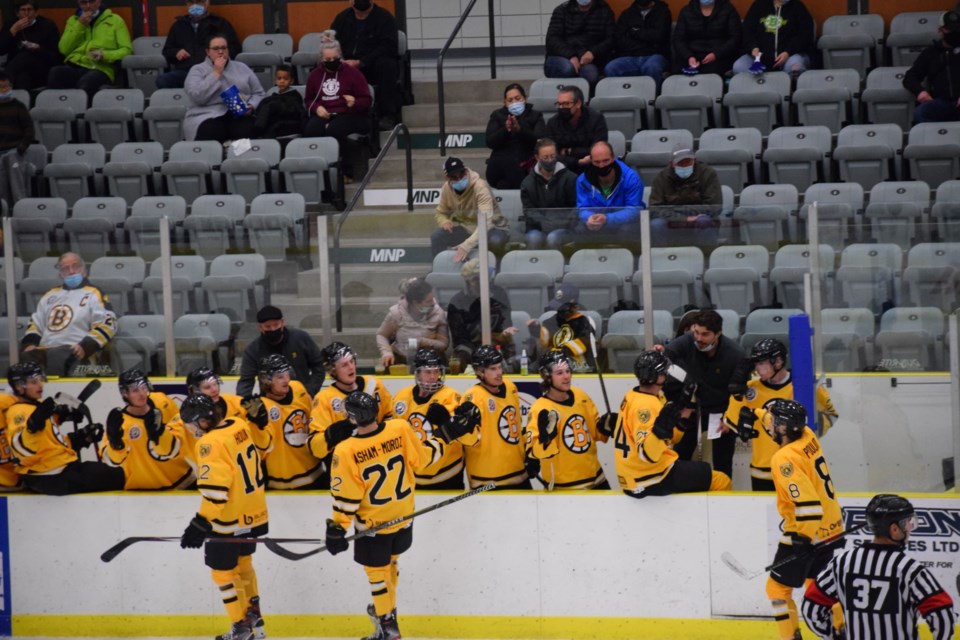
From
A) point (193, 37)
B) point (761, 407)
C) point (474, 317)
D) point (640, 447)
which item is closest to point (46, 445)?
point (474, 317)

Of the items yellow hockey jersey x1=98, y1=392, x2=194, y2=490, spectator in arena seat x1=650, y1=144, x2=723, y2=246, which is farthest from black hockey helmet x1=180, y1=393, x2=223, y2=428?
spectator in arena seat x1=650, y1=144, x2=723, y2=246

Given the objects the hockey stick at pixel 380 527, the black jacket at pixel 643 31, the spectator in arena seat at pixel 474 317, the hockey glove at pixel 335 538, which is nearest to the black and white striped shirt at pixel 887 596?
the hockey stick at pixel 380 527

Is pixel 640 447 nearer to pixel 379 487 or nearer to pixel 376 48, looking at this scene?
pixel 379 487

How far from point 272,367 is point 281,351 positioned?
61 cm

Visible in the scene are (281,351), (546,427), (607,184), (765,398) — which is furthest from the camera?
(607,184)

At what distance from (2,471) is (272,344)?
166 cm

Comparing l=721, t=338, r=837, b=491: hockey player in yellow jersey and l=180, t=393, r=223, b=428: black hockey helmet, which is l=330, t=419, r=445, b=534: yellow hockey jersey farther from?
A: l=721, t=338, r=837, b=491: hockey player in yellow jersey

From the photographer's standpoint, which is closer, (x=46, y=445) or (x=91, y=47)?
(x=46, y=445)

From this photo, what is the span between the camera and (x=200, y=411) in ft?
23.2

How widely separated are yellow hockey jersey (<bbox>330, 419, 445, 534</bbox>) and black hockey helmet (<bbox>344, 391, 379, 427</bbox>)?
0.09m

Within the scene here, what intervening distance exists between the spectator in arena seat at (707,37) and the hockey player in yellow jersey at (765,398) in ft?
12.6

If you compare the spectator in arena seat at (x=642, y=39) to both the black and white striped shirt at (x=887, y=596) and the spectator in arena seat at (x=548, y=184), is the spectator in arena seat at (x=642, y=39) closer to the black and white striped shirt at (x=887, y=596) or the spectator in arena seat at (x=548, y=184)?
the spectator in arena seat at (x=548, y=184)

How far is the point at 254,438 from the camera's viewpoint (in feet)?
25.0

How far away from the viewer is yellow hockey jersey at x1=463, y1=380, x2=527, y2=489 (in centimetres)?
758
